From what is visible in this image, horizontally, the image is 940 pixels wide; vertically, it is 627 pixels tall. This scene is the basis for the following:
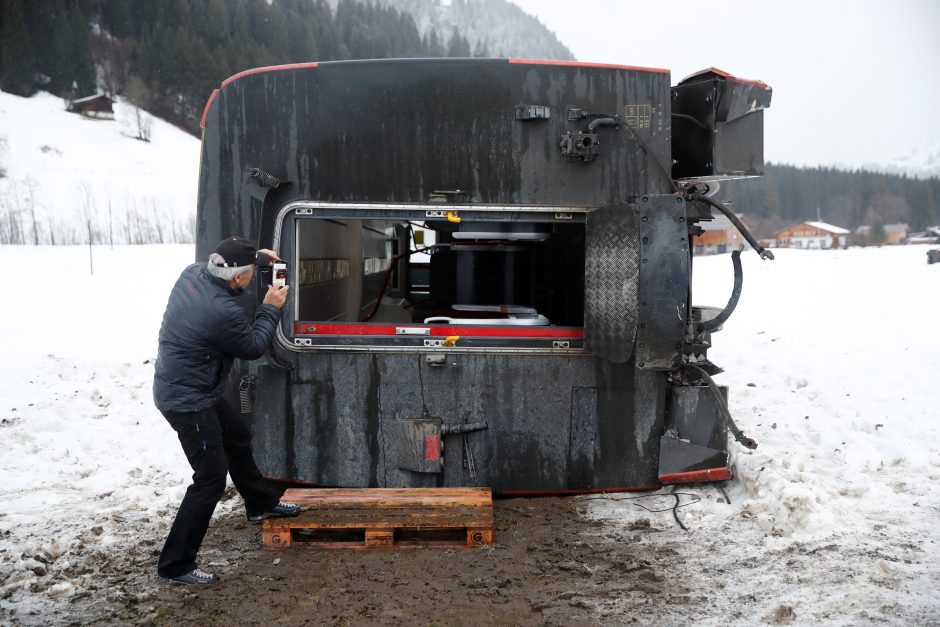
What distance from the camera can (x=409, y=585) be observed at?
3830mm

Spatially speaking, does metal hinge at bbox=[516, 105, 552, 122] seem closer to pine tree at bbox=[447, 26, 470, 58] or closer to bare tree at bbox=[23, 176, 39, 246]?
bare tree at bbox=[23, 176, 39, 246]

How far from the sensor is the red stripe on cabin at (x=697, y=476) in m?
4.85

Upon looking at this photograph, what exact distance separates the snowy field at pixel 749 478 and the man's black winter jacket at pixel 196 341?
1.03m

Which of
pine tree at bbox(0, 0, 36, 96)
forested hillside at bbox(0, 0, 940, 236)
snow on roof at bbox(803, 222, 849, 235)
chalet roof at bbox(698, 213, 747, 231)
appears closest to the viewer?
chalet roof at bbox(698, 213, 747, 231)

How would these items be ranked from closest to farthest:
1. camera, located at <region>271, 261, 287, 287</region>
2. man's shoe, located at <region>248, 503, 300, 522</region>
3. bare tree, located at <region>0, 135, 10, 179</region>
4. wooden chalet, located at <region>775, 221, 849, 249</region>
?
camera, located at <region>271, 261, 287, 287</region>, man's shoe, located at <region>248, 503, 300, 522</region>, bare tree, located at <region>0, 135, 10, 179</region>, wooden chalet, located at <region>775, 221, 849, 249</region>

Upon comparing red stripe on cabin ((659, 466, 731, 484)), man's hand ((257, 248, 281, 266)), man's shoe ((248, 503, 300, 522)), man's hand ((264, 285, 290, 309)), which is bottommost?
man's shoe ((248, 503, 300, 522))

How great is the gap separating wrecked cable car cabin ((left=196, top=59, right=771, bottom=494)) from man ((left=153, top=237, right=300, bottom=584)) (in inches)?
28.4

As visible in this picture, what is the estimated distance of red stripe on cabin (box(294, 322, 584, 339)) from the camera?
4.80 meters

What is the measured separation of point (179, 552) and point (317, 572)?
29.4 inches

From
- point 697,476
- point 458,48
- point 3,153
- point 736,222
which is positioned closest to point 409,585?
point 697,476

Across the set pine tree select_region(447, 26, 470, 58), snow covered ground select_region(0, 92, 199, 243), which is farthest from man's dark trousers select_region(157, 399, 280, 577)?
pine tree select_region(447, 26, 470, 58)

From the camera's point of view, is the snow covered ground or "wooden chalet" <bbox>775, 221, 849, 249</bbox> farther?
"wooden chalet" <bbox>775, 221, 849, 249</bbox>

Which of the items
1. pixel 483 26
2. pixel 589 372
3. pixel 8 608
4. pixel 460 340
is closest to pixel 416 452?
pixel 460 340

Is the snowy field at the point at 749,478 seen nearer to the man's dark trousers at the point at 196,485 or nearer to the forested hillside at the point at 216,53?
the man's dark trousers at the point at 196,485
